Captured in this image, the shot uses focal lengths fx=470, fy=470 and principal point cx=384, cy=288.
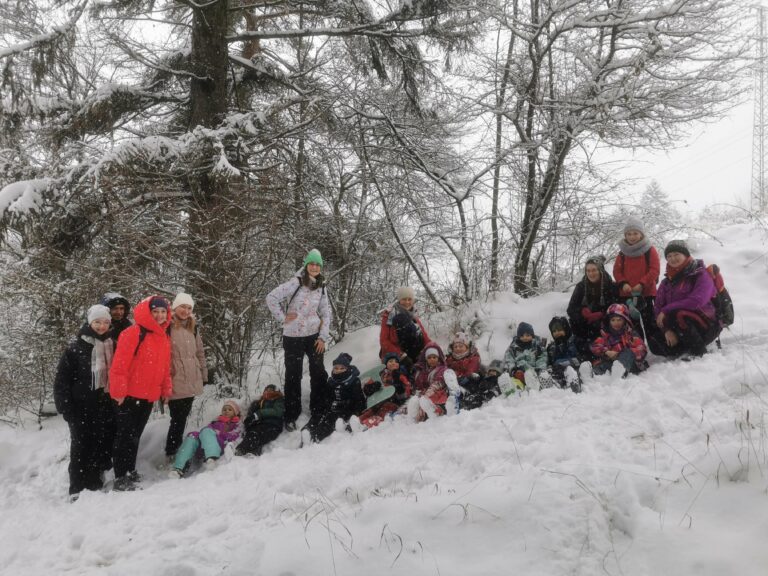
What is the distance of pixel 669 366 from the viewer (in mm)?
4523

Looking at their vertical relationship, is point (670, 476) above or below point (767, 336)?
below

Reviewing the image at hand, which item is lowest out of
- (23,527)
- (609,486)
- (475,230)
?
(23,527)

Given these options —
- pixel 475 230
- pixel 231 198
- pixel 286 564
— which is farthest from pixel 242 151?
pixel 286 564

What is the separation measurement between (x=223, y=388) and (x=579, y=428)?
4.40 m

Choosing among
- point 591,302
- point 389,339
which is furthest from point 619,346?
point 389,339

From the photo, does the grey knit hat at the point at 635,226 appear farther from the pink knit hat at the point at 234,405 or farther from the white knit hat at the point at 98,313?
the white knit hat at the point at 98,313

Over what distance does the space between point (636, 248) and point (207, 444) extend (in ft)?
16.9

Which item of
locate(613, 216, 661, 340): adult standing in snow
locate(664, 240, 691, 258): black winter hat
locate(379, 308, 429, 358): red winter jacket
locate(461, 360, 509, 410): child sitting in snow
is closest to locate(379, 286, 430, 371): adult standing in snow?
locate(379, 308, 429, 358): red winter jacket

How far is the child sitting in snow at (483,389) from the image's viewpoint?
15.4 ft

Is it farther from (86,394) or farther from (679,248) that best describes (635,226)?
(86,394)

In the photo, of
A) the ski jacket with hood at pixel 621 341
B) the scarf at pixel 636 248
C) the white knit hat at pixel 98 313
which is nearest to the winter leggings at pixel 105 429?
the white knit hat at pixel 98 313

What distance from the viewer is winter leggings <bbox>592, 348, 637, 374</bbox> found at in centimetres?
467

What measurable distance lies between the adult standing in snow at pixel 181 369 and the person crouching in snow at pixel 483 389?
2.82m

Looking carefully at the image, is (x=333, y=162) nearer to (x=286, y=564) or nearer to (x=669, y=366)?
(x=669, y=366)
